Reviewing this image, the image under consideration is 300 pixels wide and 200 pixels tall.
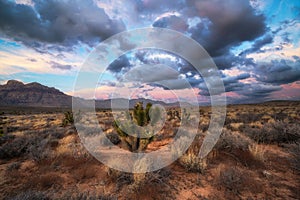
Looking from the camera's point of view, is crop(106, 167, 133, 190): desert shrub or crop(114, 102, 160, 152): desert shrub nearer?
crop(106, 167, 133, 190): desert shrub

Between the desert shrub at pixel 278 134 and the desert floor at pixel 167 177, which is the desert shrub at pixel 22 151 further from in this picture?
the desert shrub at pixel 278 134

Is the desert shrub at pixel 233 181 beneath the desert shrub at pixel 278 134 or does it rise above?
beneath

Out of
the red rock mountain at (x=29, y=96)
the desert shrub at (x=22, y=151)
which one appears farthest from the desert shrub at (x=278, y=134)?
the red rock mountain at (x=29, y=96)

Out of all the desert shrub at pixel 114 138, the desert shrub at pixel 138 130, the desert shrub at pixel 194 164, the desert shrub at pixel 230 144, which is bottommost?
the desert shrub at pixel 114 138

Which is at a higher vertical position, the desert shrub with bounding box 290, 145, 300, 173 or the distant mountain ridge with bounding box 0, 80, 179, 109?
the distant mountain ridge with bounding box 0, 80, 179, 109

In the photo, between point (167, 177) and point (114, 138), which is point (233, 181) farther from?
point (114, 138)

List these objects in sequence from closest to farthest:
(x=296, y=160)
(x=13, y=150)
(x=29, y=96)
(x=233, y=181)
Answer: (x=233, y=181) < (x=296, y=160) < (x=13, y=150) < (x=29, y=96)

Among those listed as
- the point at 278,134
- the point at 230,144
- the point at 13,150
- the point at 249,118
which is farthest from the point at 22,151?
the point at 249,118

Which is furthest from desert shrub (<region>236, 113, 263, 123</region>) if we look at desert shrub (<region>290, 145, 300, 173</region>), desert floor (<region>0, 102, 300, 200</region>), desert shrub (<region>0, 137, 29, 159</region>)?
desert shrub (<region>0, 137, 29, 159</region>)

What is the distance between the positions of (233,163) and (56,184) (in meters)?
5.74

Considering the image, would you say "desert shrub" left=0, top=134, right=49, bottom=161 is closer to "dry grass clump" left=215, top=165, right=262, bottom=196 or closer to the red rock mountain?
"dry grass clump" left=215, top=165, right=262, bottom=196

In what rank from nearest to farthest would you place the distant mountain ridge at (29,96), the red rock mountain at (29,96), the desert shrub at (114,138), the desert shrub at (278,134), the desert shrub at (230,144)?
1. the desert shrub at (230,144)
2. the desert shrub at (278,134)
3. the desert shrub at (114,138)
4. the distant mountain ridge at (29,96)
5. the red rock mountain at (29,96)

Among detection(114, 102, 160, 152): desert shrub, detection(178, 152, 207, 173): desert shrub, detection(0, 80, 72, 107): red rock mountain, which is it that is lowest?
detection(178, 152, 207, 173): desert shrub

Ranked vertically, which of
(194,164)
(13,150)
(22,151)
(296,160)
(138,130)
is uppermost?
(138,130)
